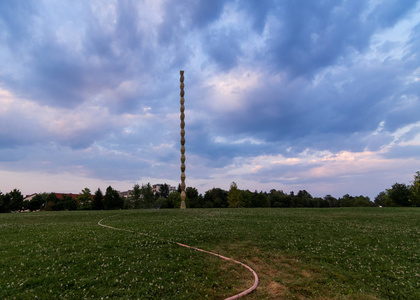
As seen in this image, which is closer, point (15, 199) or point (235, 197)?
point (15, 199)

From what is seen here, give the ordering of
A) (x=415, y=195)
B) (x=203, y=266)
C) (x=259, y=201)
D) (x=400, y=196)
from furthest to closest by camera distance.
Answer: (x=259, y=201) < (x=400, y=196) < (x=415, y=195) < (x=203, y=266)

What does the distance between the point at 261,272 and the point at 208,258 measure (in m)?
2.40

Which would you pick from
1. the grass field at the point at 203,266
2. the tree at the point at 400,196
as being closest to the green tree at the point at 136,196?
the grass field at the point at 203,266

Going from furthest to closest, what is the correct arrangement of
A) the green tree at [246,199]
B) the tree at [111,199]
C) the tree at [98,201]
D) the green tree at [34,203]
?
the green tree at [246,199] < the green tree at [34,203] < the tree at [98,201] < the tree at [111,199]

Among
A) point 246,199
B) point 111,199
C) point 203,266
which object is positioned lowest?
point 203,266

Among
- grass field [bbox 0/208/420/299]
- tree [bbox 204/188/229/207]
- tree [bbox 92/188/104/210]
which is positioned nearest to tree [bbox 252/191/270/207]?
tree [bbox 204/188/229/207]

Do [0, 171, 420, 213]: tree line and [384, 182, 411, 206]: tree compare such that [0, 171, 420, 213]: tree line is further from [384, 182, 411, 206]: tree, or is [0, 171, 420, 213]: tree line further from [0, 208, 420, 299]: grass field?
[0, 208, 420, 299]: grass field

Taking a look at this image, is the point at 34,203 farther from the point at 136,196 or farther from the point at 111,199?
the point at 136,196

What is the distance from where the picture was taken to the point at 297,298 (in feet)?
23.7

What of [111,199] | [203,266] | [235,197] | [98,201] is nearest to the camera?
[203,266]

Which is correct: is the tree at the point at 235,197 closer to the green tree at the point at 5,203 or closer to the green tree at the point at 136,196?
the green tree at the point at 136,196

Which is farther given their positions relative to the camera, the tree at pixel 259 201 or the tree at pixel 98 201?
the tree at pixel 259 201

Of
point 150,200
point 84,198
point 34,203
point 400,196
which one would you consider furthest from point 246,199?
point 34,203

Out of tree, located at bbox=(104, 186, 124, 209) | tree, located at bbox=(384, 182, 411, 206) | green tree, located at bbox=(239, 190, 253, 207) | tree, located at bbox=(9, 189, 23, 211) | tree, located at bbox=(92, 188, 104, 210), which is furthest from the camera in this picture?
green tree, located at bbox=(239, 190, 253, 207)
